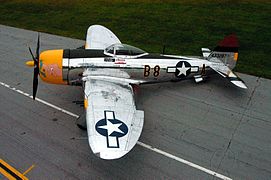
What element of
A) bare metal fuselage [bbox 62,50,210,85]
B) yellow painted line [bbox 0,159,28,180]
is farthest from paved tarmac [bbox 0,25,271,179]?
bare metal fuselage [bbox 62,50,210,85]

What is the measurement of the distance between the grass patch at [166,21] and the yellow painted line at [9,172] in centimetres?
1055

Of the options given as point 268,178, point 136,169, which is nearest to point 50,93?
point 136,169

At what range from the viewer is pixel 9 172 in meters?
7.61

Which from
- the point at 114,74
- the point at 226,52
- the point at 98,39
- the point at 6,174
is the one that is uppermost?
the point at 98,39

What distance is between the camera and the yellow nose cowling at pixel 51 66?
9.60 m

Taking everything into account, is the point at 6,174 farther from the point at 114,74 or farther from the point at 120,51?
the point at 120,51

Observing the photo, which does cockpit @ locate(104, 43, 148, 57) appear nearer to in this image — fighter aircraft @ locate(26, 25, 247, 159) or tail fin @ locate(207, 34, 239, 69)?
fighter aircraft @ locate(26, 25, 247, 159)

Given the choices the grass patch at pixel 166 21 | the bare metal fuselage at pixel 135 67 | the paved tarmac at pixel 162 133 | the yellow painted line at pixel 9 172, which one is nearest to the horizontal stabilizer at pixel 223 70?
the bare metal fuselage at pixel 135 67

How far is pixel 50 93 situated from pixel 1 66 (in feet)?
14.7

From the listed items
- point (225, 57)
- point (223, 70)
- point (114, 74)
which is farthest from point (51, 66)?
point (225, 57)

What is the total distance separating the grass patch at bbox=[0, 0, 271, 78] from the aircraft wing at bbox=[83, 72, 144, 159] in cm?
706

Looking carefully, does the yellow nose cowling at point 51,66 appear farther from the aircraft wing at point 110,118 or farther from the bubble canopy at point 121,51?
the bubble canopy at point 121,51

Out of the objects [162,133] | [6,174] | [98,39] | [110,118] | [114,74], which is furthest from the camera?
[98,39]

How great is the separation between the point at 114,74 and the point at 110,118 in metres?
2.83
